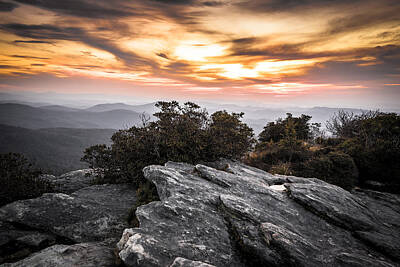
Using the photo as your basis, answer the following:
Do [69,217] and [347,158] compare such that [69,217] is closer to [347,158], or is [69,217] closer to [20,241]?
[20,241]

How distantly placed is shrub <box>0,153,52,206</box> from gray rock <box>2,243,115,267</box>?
4168 millimetres

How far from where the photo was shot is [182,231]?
18.0 ft

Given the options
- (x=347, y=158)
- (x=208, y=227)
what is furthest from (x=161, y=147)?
(x=347, y=158)

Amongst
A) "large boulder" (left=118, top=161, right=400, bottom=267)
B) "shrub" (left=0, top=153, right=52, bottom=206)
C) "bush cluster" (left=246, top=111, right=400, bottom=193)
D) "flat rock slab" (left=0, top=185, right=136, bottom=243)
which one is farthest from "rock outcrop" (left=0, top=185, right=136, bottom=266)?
"bush cluster" (left=246, top=111, right=400, bottom=193)

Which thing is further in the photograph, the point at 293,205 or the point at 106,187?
the point at 106,187

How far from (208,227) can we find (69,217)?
224 inches

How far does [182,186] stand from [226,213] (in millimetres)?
2040

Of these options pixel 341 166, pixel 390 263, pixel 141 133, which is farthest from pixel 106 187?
pixel 341 166

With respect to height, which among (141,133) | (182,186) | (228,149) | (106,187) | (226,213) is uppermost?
(141,133)

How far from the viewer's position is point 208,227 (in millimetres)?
5734

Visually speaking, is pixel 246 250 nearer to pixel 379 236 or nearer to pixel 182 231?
pixel 182 231

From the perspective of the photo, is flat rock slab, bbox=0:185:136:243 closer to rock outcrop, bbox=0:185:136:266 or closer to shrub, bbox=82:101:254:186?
rock outcrop, bbox=0:185:136:266

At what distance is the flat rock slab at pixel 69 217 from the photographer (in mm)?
6762

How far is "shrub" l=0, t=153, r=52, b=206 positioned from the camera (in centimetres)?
810
